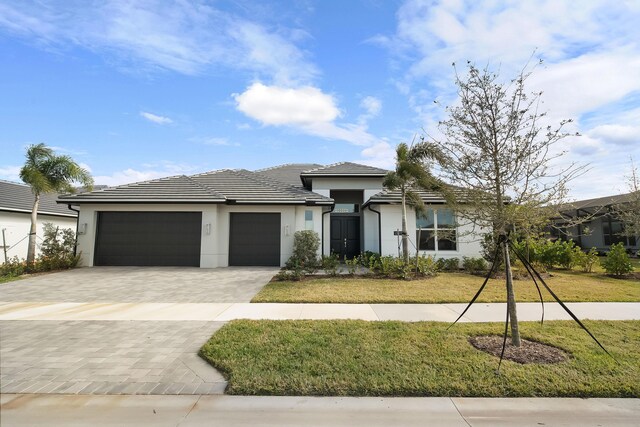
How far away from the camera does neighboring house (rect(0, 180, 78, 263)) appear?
1538 cm

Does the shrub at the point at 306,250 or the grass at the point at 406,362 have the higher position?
the shrub at the point at 306,250

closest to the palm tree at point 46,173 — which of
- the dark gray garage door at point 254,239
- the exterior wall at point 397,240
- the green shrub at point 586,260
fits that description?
the dark gray garage door at point 254,239

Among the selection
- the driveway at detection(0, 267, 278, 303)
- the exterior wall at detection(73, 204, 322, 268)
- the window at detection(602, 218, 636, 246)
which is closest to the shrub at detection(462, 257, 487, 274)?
the exterior wall at detection(73, 204, 322, 268)

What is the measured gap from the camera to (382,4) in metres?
8.38

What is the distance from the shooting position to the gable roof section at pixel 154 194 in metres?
13.4

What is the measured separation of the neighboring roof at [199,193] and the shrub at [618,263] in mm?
11319

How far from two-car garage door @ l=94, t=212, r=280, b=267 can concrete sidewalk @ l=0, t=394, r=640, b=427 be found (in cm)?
1073

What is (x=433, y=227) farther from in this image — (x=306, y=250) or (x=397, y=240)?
(x=306, y=250)

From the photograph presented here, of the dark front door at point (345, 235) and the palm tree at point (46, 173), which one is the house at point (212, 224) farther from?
the dark front door at point (345, 235)

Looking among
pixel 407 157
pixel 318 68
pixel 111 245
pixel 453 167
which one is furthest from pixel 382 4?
pixel 111 245

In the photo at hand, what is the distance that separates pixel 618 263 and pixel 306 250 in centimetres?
1207

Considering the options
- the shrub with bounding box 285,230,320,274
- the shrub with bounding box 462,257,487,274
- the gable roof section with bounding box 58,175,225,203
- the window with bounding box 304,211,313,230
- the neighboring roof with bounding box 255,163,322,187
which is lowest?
the shrub with bounding box 462,257,487,274

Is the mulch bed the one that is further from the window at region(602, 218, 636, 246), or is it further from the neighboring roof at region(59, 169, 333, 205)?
the window at region(602, 218, 636, 246)

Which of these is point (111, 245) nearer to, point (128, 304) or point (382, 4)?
point (128, 304)
